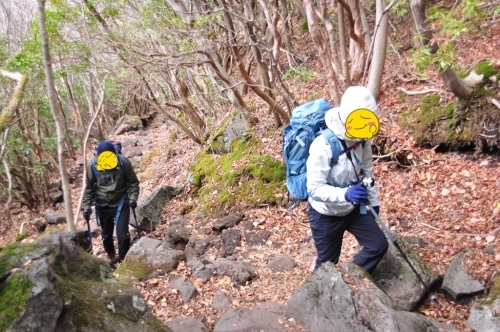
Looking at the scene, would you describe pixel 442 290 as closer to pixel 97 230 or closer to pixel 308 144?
pixel 308 144

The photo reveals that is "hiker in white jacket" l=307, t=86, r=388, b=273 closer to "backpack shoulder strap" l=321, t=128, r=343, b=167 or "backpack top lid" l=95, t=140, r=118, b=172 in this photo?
"backpack shoulder strap" l=321, t=128, r=343, b=167

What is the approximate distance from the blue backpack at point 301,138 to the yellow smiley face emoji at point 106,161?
3453 millimetres

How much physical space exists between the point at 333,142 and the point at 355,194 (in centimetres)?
49

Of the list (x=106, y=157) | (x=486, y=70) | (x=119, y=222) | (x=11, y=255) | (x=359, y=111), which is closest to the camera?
(x=11, y=255)

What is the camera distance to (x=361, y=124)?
3.27m

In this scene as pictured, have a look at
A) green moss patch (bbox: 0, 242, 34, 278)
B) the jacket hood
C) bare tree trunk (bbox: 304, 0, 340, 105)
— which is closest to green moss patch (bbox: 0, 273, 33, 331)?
green moss patch (bbox: 0, 242, 34, 278)

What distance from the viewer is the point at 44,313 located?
7.73 feet

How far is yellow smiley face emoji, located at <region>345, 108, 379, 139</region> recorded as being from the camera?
323 centimetres

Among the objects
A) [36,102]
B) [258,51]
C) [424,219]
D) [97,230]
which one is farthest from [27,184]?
[424,219]

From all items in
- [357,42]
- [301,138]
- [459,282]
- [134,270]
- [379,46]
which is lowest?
[459,282]

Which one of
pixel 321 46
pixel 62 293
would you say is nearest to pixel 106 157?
pixel 62 293

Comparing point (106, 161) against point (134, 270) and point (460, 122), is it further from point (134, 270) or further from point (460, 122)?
point (460, 122)

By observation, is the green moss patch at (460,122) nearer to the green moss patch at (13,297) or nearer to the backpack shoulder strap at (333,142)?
the backpack shoulder strap at (333,142)

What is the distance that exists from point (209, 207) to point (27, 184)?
1034 centimetres
